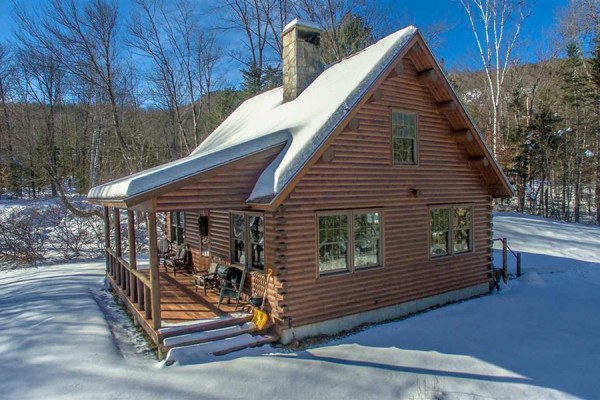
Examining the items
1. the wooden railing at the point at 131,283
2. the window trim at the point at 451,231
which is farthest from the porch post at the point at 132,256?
the window trim at the point at 451,231

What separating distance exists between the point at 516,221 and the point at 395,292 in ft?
55.6

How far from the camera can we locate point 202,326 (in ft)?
23.5

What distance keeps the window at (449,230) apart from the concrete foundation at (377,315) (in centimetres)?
114

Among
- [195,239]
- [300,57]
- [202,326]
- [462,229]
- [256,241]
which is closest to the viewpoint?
[202,326]

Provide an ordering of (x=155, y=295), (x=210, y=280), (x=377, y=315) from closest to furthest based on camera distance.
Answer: (x=155, y=295) < (x=377, y=315) < (x=210, y=280)

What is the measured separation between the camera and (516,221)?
74.6 feet

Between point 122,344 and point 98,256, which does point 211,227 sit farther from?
point 98,256

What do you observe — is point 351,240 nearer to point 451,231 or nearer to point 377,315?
point 377,315

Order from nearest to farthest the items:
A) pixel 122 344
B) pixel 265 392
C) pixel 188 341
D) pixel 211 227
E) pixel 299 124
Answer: pixel 265 392 → pixel 188 341 → pixel 122 344 → pixel 299 124 → pixel 211 227

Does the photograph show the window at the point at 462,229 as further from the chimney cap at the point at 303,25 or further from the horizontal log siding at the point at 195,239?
the horizontal log siding at the point at 195,239

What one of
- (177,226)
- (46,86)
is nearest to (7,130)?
(46,86)

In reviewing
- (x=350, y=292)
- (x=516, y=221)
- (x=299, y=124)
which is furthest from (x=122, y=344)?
(x=516, y=221)

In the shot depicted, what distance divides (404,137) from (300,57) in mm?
3894

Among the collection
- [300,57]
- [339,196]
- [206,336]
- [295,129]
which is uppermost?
[300,57]
